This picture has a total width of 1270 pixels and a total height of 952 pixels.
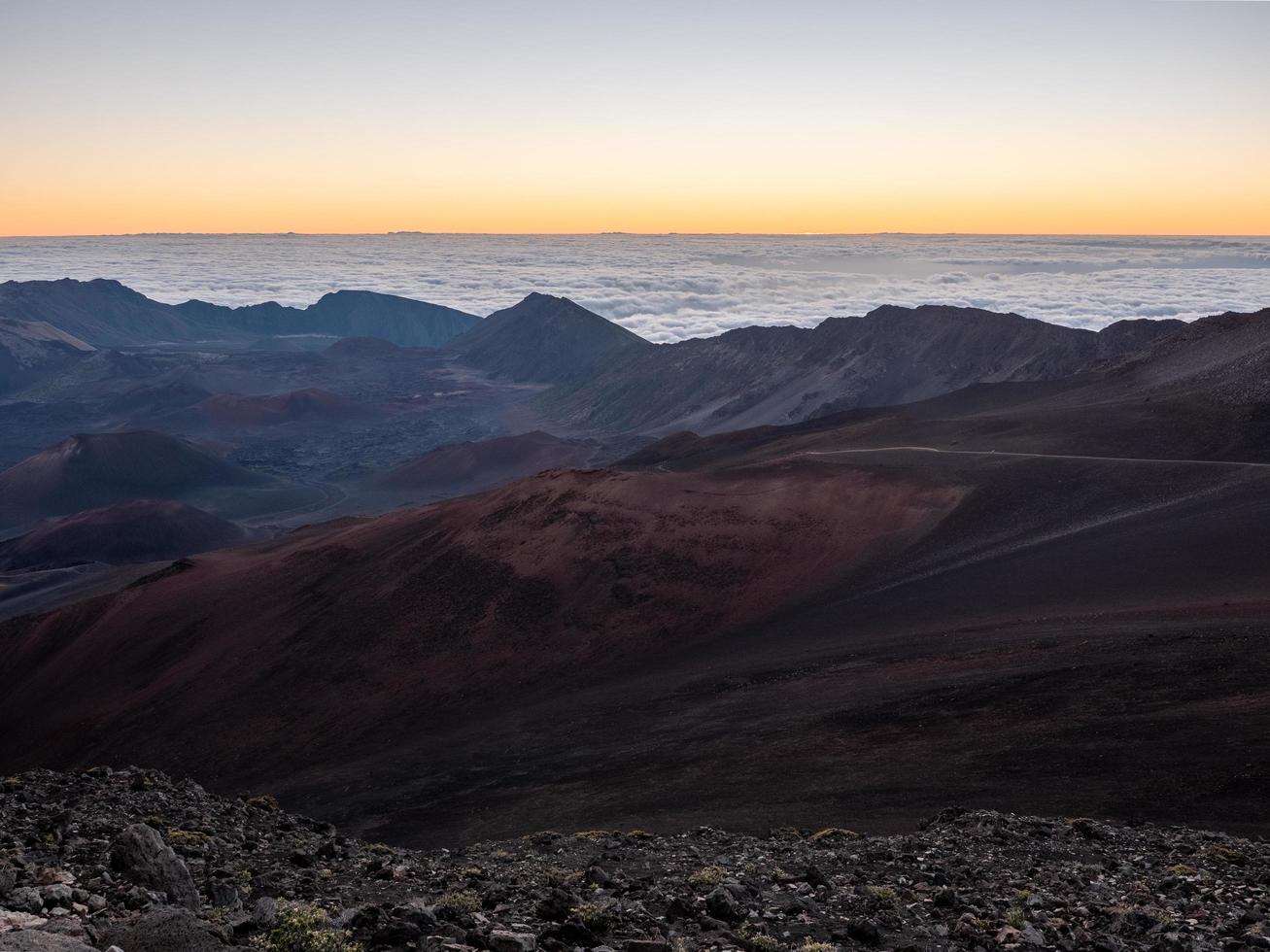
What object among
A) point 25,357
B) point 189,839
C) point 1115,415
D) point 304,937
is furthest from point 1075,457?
point 25,357

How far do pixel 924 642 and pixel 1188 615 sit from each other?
6.60 m

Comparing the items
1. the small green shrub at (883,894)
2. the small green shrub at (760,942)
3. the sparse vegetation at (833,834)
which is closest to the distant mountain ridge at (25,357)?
the sparse vegetation at (833,834)

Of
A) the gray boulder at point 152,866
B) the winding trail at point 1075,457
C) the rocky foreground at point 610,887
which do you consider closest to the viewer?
the rocky foreground at point 610,887

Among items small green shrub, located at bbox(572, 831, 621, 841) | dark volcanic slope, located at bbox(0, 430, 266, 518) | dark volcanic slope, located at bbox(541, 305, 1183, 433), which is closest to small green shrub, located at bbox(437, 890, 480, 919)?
small green shrub, located at bbox(572, 831, 621, 841)

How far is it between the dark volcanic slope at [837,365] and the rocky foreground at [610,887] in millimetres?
79072

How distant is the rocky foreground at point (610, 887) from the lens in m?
9.24

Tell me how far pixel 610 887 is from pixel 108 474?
371 ft

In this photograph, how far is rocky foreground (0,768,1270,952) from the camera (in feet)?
30.3

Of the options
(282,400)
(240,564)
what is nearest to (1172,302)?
(282,400)

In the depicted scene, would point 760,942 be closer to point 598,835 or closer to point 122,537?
point 598,835

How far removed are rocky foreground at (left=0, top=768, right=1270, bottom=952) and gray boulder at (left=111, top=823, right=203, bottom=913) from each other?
20 millimetres

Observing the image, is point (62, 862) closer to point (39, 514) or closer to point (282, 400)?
point (39, 514)

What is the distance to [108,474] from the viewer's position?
367 feet

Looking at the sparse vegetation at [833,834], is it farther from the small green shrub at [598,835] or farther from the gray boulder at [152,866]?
the gray boulder at [152,866]
